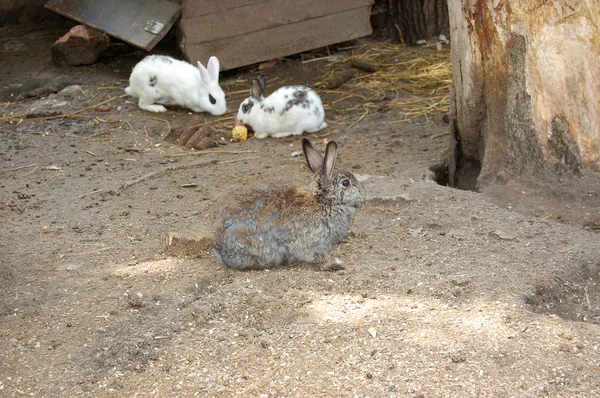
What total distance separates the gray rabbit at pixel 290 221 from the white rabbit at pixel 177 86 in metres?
3.68

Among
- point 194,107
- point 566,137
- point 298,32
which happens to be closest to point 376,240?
point 566,137

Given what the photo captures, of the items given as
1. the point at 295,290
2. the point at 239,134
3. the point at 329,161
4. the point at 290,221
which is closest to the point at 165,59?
the point at 239,134

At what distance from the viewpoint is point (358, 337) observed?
389cm

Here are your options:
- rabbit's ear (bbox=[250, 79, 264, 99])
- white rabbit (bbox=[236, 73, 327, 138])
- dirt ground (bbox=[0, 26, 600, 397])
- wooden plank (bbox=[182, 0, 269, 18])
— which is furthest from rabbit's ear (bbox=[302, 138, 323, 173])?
wooden plank (bbox=[182, 0, 269, 18])

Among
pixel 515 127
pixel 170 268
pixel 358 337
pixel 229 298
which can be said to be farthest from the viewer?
pixel 515 127

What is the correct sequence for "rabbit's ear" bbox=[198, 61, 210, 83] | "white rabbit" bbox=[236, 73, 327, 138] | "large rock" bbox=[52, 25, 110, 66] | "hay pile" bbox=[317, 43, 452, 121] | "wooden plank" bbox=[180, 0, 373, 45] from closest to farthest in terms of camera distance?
"white rabbit" bbox=[236, 73, 327, 138]
"hay pile" bbox=[317, 43, 452, 121]
"rabbit's ear" bbox=[198, 61, 210, 83]
"wooden plank" bbox=[180, 0, 373, 45]
"large rock" bbox=[52, 25, 110, 66]

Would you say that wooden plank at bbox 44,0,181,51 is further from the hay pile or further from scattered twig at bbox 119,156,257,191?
scattered twig at bbox 119,156,257,191

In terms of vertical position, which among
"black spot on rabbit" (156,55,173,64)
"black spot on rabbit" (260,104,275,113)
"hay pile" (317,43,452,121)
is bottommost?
"hay pile" (317,43,452,121)

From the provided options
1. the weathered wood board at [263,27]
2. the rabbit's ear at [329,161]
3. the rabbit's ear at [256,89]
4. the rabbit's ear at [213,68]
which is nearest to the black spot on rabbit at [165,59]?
the weathered wood board at [263,27]

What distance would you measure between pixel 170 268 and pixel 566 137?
280 centimetres

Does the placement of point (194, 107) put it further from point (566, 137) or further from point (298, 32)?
point (566, 137)

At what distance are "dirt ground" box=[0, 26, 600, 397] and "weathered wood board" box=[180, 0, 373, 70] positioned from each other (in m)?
2.29

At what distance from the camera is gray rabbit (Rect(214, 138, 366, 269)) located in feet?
15.4

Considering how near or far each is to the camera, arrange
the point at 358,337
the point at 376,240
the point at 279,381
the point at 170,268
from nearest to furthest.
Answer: the point at 279,381, the point at 358,337, the point at 170,268, the point at 376,240
